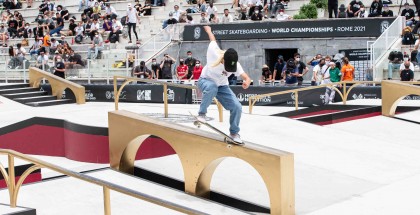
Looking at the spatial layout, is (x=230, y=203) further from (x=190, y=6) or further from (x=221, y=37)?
(x=190, y=6)

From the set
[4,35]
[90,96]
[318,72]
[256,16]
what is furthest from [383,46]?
[4,35]

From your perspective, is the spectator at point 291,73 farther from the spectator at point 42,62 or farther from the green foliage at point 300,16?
the spectator at point 42,62

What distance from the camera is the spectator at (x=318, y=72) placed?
24831mm

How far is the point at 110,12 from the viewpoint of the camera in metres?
37.8

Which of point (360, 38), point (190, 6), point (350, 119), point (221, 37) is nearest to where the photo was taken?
point (350, 119)

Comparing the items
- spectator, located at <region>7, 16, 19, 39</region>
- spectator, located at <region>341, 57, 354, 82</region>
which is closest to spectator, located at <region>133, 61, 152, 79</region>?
spectator, located at <region>341, 57, 354, 82</region>

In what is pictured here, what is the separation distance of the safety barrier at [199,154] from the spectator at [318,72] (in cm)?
1394

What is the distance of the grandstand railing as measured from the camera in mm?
24516

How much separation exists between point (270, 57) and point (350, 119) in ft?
43.5

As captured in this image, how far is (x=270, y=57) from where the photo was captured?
31.4 meters

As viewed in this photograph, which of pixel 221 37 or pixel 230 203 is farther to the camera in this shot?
pixel 221 37

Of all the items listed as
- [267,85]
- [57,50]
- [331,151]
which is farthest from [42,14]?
[331,151]

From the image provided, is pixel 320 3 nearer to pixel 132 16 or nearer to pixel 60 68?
pixel 132 16

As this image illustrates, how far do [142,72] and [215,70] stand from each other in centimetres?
1732
